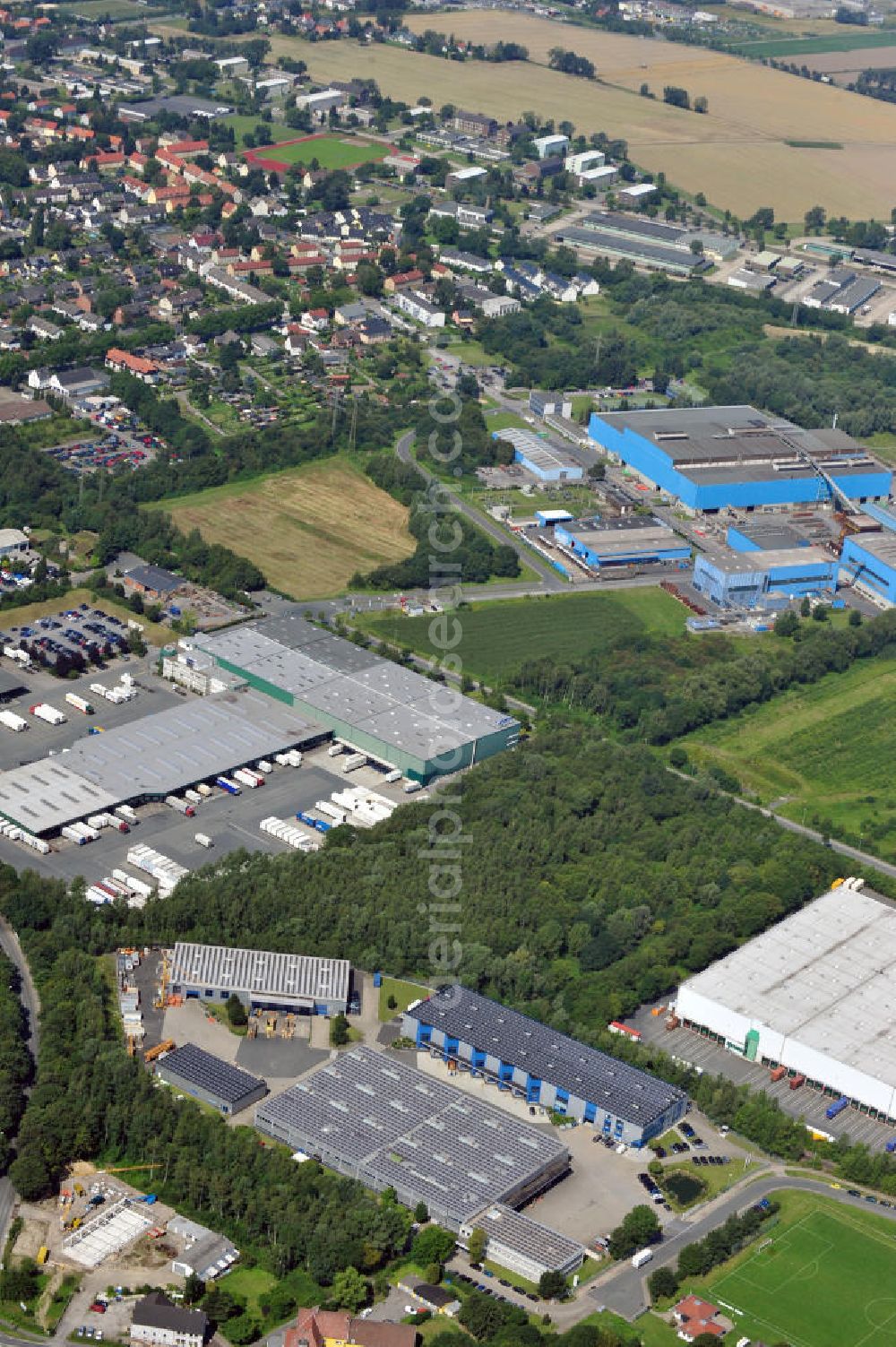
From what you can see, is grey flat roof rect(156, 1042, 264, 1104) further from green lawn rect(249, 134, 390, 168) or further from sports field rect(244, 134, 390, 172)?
green lawn rect(249, 134, 390, 168)

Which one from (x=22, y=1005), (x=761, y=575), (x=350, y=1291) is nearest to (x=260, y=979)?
(x=22, y=1005)

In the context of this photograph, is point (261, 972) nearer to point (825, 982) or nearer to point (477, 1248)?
point (477, 1248)

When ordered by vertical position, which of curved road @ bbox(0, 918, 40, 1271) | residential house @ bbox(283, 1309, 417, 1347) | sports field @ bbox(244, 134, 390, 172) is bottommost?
curved road @ bbox(0, 918, 40, 1271)

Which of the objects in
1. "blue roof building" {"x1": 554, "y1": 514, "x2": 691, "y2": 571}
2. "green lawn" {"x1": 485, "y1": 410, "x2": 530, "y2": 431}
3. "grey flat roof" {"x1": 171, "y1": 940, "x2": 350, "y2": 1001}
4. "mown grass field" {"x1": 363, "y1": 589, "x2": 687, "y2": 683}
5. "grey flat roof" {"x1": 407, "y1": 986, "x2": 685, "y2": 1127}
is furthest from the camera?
"green lawn" {"x1": 485, "y1": 410, "x2": 530, "y2": 431}

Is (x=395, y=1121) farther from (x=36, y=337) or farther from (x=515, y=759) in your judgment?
(x=36, y=337)

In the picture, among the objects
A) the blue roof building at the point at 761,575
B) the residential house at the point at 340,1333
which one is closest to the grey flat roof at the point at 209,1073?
the residential house at the point at 340,1333

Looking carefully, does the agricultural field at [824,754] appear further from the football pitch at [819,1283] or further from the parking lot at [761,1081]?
the football pitch at [819,1283]

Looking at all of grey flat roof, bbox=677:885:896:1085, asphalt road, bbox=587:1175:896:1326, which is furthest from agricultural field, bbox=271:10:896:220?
asphalt road, bbox=587:1175:896:1326
